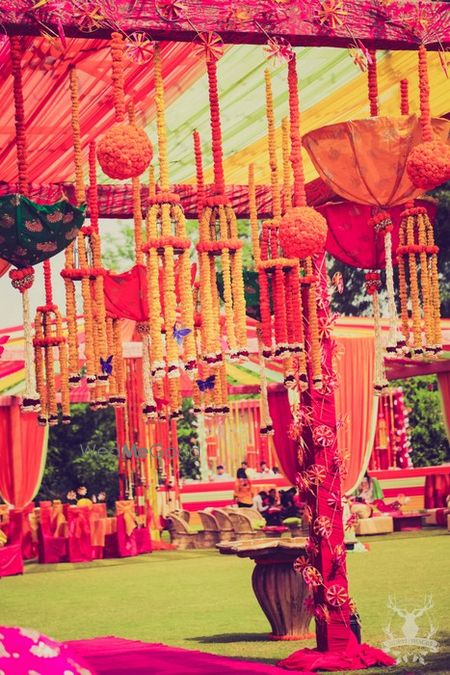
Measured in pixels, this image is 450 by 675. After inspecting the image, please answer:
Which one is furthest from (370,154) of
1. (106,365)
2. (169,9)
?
(106,365)

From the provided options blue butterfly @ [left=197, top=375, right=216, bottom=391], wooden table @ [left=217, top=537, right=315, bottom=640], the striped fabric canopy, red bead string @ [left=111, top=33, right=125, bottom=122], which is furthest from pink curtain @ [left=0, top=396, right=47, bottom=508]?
red bead string @ [left=111, top=33, right=125, bottom=122]

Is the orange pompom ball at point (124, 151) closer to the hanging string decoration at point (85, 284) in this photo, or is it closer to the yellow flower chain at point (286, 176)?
the hanging string decoration at point (85, 284)

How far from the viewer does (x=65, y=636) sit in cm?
805

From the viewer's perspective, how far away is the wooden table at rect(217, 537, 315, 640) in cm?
730

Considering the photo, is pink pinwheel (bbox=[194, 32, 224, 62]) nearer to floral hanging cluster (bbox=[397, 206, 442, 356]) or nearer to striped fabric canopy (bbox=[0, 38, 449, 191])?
striped fabric canopy (bbox=[0, 38, 449, 191])

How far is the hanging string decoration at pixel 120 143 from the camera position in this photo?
3736mm

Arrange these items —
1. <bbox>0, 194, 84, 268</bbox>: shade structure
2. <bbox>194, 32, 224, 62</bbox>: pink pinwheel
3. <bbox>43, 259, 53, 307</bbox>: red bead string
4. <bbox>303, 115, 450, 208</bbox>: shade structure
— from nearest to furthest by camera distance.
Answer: <bbox>194, 32, 224, 62</bbox>: pink pinwheel
<bbox>0, 194, 84, 268</bbox>: shade structure
<bbox>303, 115, 450, 208</bbox>: shade structure
<bbox>43, 259, 53, 307</bbox>: red bead string

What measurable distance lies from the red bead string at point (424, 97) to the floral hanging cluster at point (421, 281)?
0.56 m

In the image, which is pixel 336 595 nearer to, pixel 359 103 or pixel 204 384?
pixel 204 384

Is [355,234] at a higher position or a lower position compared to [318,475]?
higher

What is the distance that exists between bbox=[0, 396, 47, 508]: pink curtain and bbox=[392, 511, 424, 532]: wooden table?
4.64 meters

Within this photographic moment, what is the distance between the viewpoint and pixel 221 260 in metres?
4.15

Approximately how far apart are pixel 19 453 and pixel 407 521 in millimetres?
5019

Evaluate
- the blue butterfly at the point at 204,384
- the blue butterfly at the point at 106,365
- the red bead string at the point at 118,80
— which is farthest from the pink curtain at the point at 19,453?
the red bead string at the point at 118,80
